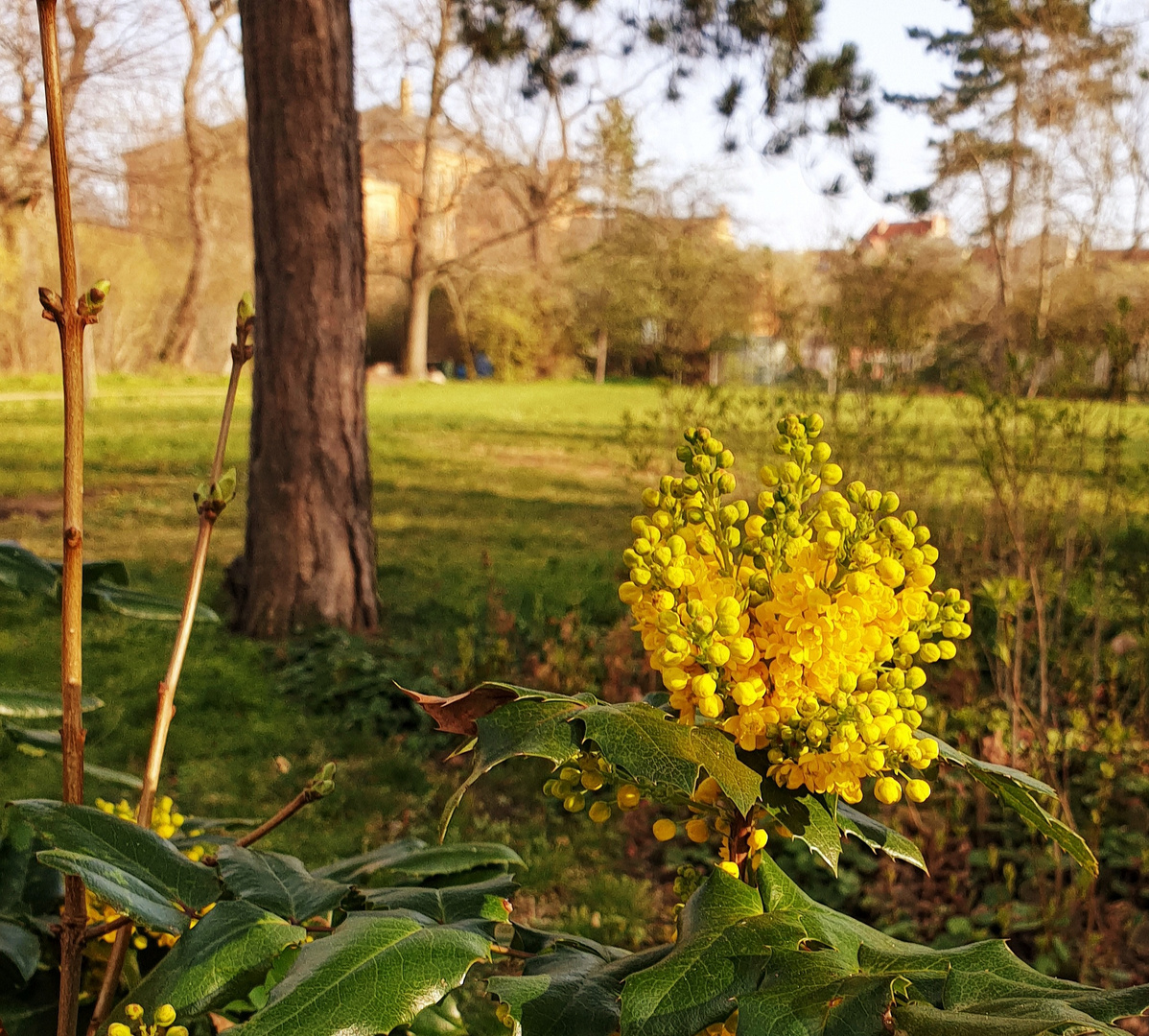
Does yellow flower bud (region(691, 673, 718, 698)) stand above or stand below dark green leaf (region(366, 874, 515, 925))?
above

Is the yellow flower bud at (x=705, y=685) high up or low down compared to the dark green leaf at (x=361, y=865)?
up

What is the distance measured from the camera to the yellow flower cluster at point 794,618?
2.36 ft

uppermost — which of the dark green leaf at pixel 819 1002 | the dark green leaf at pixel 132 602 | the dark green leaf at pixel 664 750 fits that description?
the dark green leaf at pixel 664 750

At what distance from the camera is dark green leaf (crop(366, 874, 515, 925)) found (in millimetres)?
771

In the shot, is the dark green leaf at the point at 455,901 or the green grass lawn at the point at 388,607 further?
the green grass lawn at the point at 388,607

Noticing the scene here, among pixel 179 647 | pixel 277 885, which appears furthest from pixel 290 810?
pixel 179 647

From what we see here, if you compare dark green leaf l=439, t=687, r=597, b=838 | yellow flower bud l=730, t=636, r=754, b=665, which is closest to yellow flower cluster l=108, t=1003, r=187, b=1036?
dark green leaf l=439, t=687, r=597, b=838

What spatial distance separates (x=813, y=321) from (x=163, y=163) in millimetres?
16936

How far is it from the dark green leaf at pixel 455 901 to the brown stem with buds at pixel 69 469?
255mm

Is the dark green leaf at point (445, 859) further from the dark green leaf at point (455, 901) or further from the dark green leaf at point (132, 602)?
the dark green leaf at point (132, 602)

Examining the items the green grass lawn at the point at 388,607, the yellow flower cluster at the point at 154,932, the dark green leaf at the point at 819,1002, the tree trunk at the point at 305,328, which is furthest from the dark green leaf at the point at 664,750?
the tree trunk at the point at 305,328

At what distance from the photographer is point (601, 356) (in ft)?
111

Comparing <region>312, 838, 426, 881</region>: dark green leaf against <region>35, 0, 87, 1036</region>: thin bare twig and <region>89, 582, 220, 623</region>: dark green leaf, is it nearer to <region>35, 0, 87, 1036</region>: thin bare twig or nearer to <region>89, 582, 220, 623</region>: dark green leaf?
<region>35, 0, 87, 1036</region>: thin bare twig

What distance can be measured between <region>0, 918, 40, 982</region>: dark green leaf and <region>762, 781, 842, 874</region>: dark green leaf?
0.76 metres
